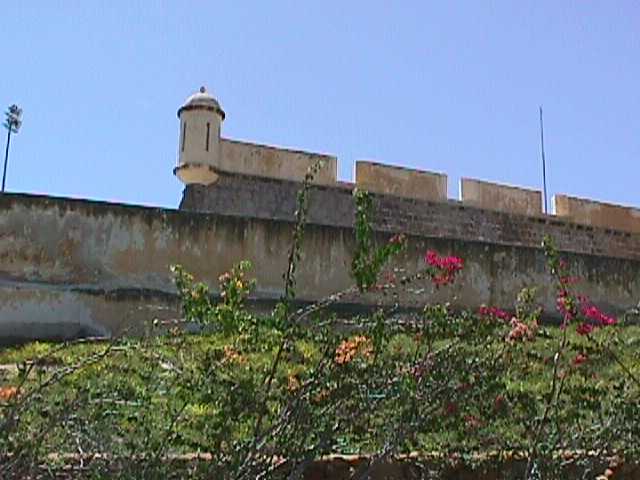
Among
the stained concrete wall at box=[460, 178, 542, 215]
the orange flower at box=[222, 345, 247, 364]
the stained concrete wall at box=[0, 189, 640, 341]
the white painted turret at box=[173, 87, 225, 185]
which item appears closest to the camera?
the orange flower at box=[222, 345, 247, 364]

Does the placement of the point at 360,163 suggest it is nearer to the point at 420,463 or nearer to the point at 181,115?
the point at 181,115

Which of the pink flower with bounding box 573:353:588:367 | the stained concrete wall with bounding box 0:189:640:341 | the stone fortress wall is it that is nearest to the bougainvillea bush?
the pink flower with bounding box 573:353:588:367

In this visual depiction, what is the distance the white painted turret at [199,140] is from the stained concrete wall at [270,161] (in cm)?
19

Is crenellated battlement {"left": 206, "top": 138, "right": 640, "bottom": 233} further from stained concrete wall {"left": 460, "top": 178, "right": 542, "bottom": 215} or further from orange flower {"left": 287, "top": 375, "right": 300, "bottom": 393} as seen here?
orange flower {"left": 287, "top": 375, "right": 300, "bottom": 393}

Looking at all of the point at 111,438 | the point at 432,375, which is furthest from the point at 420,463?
the point at 111,438

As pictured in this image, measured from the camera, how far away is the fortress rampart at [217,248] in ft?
29.6

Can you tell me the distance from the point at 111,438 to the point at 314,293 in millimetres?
6691

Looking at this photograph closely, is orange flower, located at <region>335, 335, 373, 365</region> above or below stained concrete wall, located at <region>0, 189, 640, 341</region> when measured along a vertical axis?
below

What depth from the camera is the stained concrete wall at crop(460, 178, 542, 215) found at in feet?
48.8

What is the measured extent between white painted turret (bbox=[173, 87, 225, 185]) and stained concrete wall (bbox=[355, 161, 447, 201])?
216cm

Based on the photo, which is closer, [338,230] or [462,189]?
[338,230]

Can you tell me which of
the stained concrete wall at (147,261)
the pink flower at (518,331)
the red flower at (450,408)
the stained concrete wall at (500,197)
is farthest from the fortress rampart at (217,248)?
the red flower at (450,408)

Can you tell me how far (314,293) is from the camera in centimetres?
996

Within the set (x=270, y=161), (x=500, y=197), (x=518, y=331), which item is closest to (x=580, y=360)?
(x=518, y=331)
